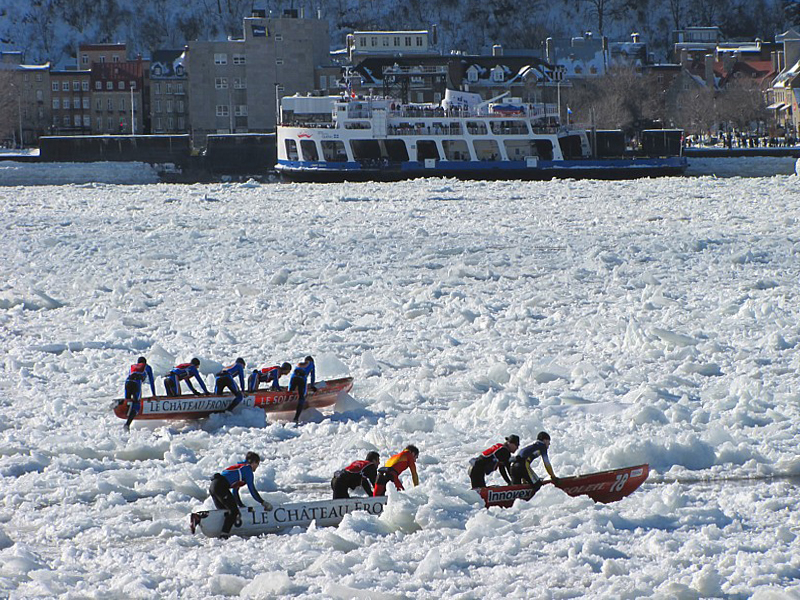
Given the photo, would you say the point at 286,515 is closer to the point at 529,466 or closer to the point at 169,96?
the point at 529,466

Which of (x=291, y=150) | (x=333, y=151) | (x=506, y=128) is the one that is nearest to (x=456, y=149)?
(x=506, y=128)

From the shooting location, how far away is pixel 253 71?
68438mm

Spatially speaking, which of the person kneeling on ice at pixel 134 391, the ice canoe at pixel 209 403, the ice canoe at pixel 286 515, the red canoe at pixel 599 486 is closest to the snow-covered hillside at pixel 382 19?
the ice canoe at pixel 209 403

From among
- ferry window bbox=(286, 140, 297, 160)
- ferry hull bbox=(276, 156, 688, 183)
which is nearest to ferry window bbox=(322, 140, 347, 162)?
ferry hull bbox=(276, 156, 688, 183)

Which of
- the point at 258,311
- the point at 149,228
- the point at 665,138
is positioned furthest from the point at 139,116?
the point at 258,311

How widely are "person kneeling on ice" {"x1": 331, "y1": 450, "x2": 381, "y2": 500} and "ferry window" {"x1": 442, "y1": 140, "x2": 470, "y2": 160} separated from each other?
137ft

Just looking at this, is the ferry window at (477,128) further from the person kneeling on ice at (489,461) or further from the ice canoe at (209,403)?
the person kneeling on ice at (489,461)

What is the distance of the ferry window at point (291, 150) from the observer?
5028 centimetres

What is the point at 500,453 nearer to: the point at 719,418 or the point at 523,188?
the point at 719,418

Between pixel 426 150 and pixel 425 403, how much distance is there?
3837cm

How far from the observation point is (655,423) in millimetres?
11500

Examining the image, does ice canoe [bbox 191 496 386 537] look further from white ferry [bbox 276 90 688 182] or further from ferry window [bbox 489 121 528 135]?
ferry window [bbox 489 121 528 135]

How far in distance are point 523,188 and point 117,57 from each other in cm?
5002

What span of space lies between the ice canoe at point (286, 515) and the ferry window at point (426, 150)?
4195 centimetres
